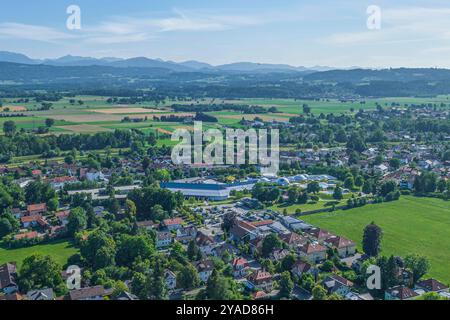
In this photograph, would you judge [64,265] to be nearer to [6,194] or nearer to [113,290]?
[113,290]

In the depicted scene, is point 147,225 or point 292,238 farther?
point 147,225

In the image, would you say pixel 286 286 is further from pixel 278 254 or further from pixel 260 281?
pixel 278 254

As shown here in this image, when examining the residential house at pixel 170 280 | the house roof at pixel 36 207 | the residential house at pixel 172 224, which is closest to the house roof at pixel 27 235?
the house roof at pixel 36 207

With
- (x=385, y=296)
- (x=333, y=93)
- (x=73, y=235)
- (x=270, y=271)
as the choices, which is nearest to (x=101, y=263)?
(x=73, y=235)

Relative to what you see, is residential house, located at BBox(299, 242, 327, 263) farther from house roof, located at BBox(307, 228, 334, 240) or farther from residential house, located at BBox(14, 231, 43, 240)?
residential house, located at BBox(14, 231, 43, 240)

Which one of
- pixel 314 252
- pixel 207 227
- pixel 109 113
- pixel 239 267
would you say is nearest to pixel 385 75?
pixel 109 113
